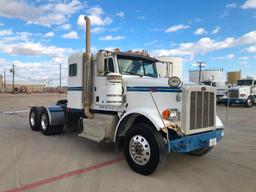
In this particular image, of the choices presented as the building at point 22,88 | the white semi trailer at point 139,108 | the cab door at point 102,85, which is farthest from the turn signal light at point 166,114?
the building at point 22,88

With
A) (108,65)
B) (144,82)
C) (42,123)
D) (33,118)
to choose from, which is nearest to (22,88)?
(33,118)

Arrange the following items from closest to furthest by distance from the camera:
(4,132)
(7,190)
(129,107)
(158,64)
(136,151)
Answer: (7,190), (136,151), (129,107), (158,64), (4,132)

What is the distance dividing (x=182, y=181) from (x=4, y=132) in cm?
722

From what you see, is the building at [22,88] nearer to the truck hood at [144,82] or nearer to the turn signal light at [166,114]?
the truck hood at [144,82]

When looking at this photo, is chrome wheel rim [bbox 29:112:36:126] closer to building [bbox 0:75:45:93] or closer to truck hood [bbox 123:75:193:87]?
truck hood [bbox 123:75:193:87]

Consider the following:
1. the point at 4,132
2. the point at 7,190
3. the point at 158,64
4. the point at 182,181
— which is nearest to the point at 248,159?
the point at 182,181

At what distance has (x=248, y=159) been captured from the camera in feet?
20.5

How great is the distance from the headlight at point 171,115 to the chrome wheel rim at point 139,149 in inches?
24.7

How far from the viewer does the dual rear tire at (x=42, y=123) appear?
9.04 meters

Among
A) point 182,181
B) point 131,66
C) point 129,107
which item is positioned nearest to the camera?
point 182,181

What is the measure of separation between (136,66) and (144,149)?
8.58 ft

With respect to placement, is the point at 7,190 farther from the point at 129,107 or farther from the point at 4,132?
the point at 4,132

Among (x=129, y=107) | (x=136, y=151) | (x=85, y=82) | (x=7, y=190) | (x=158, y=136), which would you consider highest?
(x=85, y=82)

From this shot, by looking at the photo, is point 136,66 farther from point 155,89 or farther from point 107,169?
point 107,169
